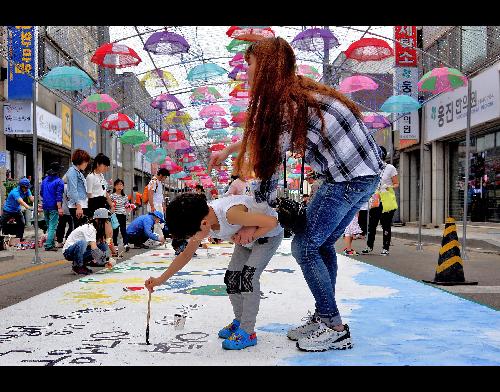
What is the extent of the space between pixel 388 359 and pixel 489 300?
252 cm

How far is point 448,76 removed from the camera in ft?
39.7

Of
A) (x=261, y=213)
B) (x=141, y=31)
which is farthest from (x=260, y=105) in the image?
(x=141, y=31)

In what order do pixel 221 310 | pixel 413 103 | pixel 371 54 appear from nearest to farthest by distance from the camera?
pixel 221 310
pixel 371 54
pixel 413 103

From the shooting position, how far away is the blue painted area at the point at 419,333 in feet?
10.4

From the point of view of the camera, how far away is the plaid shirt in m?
3.34

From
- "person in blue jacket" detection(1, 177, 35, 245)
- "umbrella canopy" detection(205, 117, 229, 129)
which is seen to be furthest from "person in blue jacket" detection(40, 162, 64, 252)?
"umbrella canopy" detection(205, 117, 229, 129)

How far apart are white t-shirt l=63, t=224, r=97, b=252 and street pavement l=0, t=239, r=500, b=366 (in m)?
0.68

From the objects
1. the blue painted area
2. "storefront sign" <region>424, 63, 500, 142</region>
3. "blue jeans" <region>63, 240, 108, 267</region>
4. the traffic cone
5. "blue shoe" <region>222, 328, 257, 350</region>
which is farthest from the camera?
"storefront sign" <region>424, 63, 500, 142</region>

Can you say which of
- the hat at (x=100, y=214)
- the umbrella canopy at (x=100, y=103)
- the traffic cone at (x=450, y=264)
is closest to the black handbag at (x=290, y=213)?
the traffic cone at (x=450, y=264)

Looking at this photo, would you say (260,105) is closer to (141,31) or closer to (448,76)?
A: (448,76)

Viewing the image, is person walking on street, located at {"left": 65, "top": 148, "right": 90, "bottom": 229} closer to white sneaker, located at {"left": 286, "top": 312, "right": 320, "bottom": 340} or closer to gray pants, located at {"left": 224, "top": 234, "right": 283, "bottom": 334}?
gray pants, located at {"left": 224, "top": 234, "right": 283, "bottom": 334}

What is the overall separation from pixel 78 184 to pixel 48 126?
14.4 meters

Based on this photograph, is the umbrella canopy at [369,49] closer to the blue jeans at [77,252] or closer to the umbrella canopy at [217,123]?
the blue jeans at [77,252]

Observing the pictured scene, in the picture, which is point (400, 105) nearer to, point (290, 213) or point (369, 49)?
point (369, 49)
